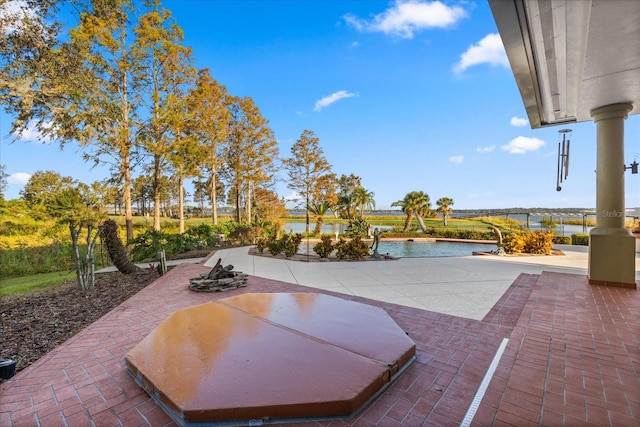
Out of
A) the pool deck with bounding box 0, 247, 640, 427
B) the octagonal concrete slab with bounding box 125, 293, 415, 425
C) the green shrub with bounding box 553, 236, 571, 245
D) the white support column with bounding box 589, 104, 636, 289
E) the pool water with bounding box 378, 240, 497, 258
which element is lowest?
the pool water with bounding box 378, 240, 497, 258

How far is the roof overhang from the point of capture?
215 centimetres

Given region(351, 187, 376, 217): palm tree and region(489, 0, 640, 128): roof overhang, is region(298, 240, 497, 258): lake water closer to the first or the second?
region(489, 0, 640, 128): roof overhang

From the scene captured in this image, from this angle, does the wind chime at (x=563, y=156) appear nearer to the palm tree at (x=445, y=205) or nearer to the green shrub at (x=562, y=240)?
the green shrub at (x=562, y=240)

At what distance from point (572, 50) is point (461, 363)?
292 cm

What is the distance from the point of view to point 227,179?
1938cm

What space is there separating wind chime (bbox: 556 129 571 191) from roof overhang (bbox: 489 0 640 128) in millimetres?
909

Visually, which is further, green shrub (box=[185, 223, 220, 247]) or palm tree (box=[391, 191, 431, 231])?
palm tree (box=[391, 191, 431, 231])

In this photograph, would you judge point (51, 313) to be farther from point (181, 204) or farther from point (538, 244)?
point (538, 244)

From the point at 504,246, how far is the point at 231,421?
34.6 ft

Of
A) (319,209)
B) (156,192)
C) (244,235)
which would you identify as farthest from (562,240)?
(156,192)

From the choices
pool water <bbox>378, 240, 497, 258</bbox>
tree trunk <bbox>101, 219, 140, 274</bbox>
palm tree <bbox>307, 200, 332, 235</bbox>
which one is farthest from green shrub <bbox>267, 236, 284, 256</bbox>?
palm tree <bbox>307, 200, 332, 235</bbox>

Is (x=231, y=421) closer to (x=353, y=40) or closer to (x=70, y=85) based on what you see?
(x=353, y=40)

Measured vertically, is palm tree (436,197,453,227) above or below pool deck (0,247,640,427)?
above

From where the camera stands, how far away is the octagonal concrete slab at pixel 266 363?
1.58 meters
